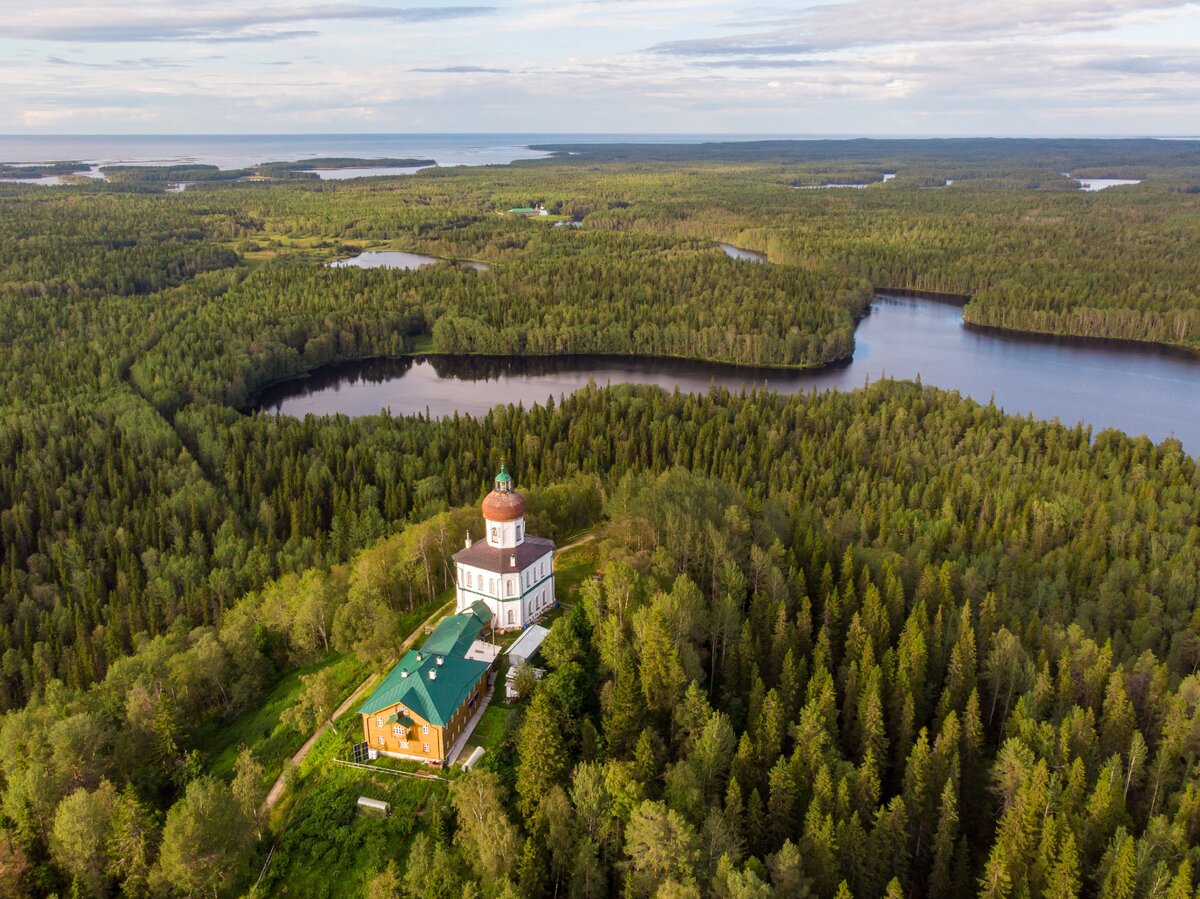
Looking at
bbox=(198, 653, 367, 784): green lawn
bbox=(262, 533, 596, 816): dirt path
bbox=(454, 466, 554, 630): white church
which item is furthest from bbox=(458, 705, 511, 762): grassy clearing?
bbox=(198, 653, 367, 784): green lawn

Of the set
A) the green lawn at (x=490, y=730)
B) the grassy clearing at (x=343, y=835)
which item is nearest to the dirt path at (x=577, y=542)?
the green lawn at (x=490, y=730)

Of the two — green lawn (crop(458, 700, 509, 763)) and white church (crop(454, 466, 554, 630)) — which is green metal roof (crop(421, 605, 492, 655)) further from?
green lawn (crop(458, 700, 509, 763))

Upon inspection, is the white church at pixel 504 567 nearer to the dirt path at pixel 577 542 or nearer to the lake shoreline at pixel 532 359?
the dirt path at pixel 577 542

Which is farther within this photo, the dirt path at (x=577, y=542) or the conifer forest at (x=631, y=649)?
the dirt path at (x=577, y=542)

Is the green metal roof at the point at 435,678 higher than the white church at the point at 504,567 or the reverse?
the reverse

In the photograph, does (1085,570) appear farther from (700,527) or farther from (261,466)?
(261,466)

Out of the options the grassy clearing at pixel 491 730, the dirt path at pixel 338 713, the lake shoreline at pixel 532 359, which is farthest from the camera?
the lake shoreline at pixel 532 359
